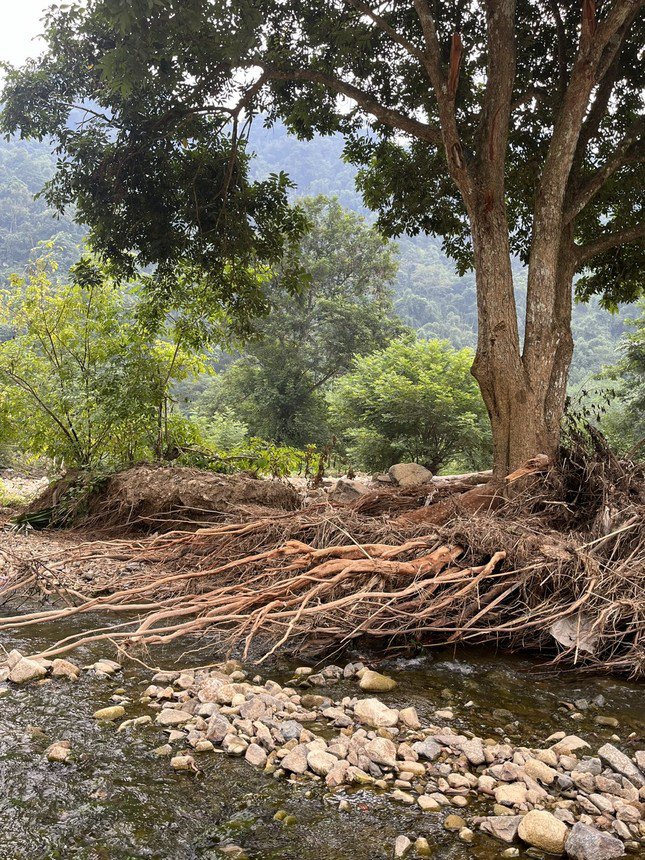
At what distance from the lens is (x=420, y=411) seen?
1802 centimetres

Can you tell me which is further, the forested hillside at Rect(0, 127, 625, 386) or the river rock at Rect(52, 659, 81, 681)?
the forested hillside at Rect(0, 127, 625, 386)

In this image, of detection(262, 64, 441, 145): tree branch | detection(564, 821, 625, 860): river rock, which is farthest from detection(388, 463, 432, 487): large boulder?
detection(564, 821, 625, 860): river rock

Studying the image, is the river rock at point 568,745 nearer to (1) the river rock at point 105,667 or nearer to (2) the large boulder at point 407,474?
(1) the river rock at point 105,667

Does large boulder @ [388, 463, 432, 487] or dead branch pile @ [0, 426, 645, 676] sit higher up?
large boulder @ [388, 463, 432, 487]

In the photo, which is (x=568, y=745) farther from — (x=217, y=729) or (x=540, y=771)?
(x=217, y=729)

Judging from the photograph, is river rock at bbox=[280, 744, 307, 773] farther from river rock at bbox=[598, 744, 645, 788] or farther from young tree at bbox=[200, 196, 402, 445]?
young tree at bbox=[200, 196, 402, 445]

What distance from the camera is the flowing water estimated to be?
2.22 meters

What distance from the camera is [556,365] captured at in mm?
7469

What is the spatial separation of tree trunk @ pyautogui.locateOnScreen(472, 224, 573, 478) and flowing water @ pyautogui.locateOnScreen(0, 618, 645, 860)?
345 centimetres

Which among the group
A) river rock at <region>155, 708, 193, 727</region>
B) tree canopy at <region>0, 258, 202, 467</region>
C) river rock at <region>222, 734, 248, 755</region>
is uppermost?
tree canopy at <region>0, 258, 202, 467</region>

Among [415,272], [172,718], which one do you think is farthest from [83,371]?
[415,272]

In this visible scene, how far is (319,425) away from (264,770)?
81.1ft

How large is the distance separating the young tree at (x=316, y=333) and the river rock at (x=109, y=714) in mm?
22620

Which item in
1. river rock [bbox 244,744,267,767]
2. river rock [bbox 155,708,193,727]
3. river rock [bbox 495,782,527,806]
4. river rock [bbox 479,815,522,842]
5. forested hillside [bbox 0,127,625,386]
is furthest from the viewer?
forested hillside [bbox 0,127,625,386]
